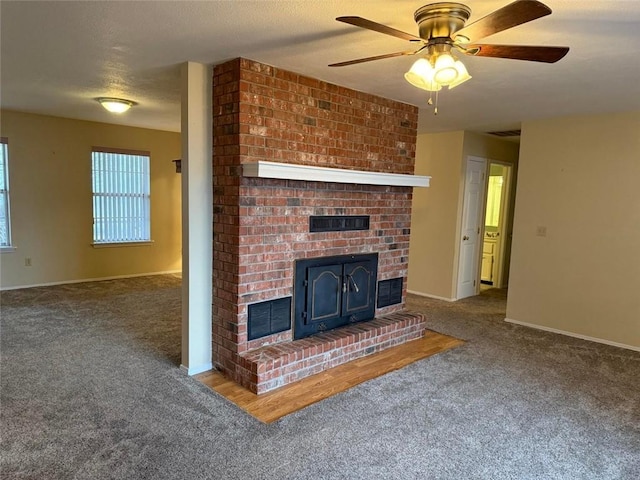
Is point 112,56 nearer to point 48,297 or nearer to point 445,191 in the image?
point 48,297

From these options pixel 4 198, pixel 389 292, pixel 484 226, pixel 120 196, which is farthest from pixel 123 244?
pixel 484 226

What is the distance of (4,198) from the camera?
5527 millimetres

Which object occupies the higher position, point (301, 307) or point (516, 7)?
point (516, 7)

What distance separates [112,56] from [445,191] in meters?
4.40

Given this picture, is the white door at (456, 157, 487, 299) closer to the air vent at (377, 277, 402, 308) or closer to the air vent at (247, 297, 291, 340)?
the air vent at (377, 277, 402, 308)

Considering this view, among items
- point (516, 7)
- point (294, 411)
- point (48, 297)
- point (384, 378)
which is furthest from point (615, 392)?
point (48, 297)

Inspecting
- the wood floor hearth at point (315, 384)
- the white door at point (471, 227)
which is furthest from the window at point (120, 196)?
the white door at point (471, 227)

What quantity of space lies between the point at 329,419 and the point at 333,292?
4.12ft

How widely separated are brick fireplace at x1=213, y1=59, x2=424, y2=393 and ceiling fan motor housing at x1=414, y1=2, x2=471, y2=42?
1.32 m

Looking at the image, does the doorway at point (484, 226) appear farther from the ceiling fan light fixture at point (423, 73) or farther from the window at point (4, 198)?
the window at point (4, 198)

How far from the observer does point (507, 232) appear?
264 inches

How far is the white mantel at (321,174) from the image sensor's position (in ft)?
9.44

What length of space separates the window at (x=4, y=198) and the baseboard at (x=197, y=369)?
12.9 ft

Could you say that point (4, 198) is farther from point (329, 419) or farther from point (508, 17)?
point (508, 17)
